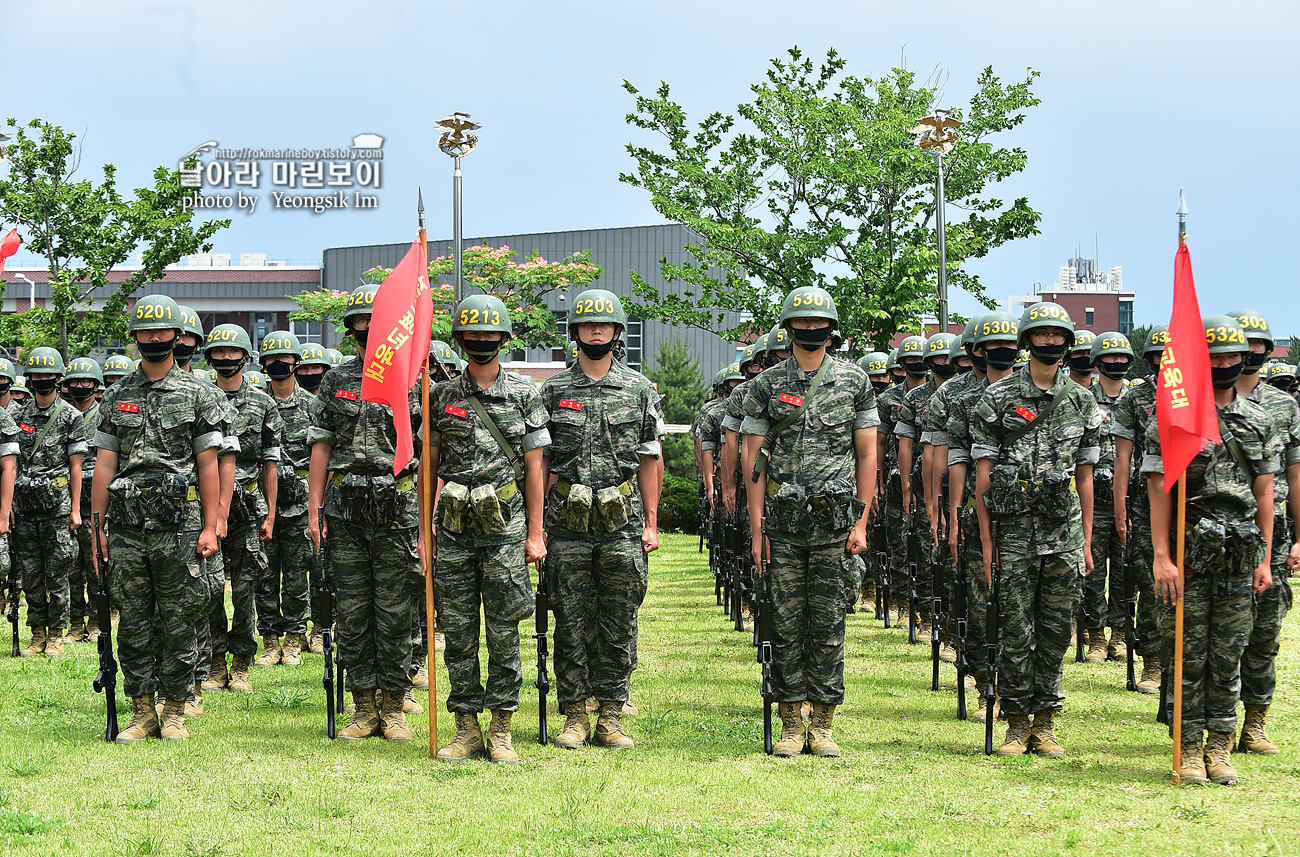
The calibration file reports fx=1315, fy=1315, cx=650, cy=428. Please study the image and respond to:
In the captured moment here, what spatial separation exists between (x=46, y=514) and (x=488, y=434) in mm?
6658

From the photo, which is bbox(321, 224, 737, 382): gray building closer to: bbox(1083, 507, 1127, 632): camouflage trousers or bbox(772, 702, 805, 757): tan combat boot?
bbox(1083, 507, 1127, 632): camouflage trousers

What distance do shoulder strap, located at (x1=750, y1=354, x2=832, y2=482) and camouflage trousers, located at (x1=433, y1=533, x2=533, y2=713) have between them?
1593mm

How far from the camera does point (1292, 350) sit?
50.7m

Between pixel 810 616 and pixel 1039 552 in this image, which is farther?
pixel 810 616

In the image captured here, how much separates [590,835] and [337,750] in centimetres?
251

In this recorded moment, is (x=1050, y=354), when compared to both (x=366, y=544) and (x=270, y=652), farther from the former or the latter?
(x=270, y=652)

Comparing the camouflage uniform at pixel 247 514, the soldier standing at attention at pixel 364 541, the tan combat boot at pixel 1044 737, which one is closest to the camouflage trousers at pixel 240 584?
the camouflage uniform at pixel 247 514

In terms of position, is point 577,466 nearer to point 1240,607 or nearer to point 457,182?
point 1240,607

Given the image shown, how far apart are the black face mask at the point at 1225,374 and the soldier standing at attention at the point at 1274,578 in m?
0.24

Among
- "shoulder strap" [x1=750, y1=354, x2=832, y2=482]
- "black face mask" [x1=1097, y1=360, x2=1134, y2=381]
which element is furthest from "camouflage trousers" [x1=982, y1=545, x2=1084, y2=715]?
"black face mask" [x1=1097, y1=360, x2=1134, y2=381]

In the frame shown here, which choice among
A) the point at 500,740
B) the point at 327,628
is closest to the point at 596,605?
the point at 500,740

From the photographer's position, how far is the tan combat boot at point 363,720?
8.57 meters

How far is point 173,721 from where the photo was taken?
8.54 metres

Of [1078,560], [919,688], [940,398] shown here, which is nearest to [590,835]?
[1078,560]
